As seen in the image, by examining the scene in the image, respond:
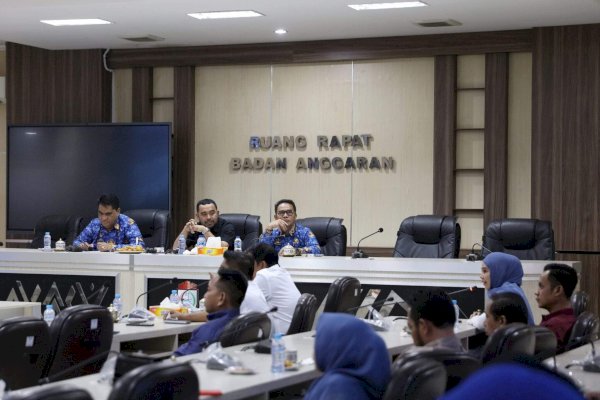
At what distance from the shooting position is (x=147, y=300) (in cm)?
809

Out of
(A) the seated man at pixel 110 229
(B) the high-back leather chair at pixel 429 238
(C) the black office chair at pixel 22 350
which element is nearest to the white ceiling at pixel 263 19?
(A) the seated man at pixel 110 229

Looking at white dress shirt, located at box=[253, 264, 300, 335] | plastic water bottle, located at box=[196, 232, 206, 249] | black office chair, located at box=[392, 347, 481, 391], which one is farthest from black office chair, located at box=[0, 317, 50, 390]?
plastic water bottle, located at box=[196, 232, 206, 249]

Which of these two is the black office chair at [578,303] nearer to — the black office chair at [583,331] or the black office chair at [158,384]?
the black office chair at [583,331]

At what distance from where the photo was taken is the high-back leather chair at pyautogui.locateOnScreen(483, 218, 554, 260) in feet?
27.2

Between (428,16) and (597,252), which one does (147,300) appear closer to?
(428,16)

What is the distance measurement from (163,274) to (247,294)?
283 centimetres

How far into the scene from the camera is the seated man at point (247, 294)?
530cm

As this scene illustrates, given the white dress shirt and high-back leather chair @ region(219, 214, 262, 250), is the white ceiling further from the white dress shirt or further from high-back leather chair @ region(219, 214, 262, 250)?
the white dress shirt

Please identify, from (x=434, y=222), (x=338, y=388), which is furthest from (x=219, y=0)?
(x=338, y=388)

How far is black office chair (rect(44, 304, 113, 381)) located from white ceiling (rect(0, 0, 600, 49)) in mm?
4829

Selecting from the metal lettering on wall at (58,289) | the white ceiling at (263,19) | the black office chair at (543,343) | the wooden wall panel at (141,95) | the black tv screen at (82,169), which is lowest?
the metal lettering on wall at (58,289)

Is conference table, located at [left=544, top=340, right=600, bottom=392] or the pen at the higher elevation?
the pen

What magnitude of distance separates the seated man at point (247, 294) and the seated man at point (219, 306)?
15.4 inches

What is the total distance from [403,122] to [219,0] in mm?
2861
